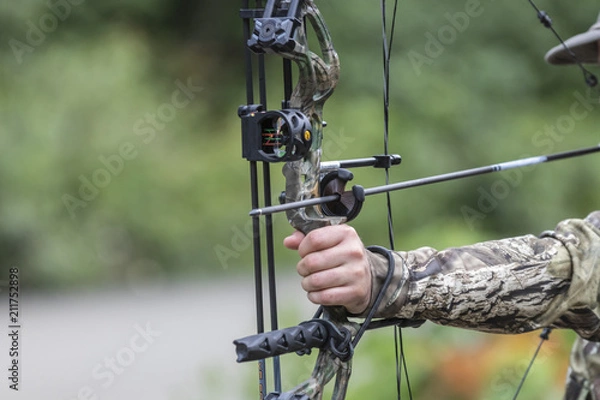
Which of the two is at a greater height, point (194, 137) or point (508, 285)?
point (194, 137)

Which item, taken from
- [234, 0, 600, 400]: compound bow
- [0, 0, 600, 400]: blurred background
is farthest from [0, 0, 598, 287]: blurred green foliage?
[234, 0, 600, 400]: compound bow

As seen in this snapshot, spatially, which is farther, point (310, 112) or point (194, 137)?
point (194, 137)

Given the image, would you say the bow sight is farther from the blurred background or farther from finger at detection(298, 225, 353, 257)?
the blurred background

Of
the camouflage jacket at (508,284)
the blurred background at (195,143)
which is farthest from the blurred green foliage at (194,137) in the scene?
the camouflage jacket at (508,284)

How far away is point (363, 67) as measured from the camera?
659cm

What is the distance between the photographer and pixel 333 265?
6.10 feet

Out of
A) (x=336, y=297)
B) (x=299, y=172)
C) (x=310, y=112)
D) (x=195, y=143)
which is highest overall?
(x=195, y=143)

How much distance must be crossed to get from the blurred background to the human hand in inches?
162

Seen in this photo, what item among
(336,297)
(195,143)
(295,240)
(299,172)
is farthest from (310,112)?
(195,143)

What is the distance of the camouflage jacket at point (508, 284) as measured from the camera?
202 centimetres

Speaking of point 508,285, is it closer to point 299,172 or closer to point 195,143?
point 299,172

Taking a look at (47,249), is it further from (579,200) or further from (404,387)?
(579,200)

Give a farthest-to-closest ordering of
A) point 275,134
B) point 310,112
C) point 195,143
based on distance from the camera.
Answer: point 195,143
point 310,112
point 275,134

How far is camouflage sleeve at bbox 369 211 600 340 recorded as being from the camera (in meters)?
2.02
